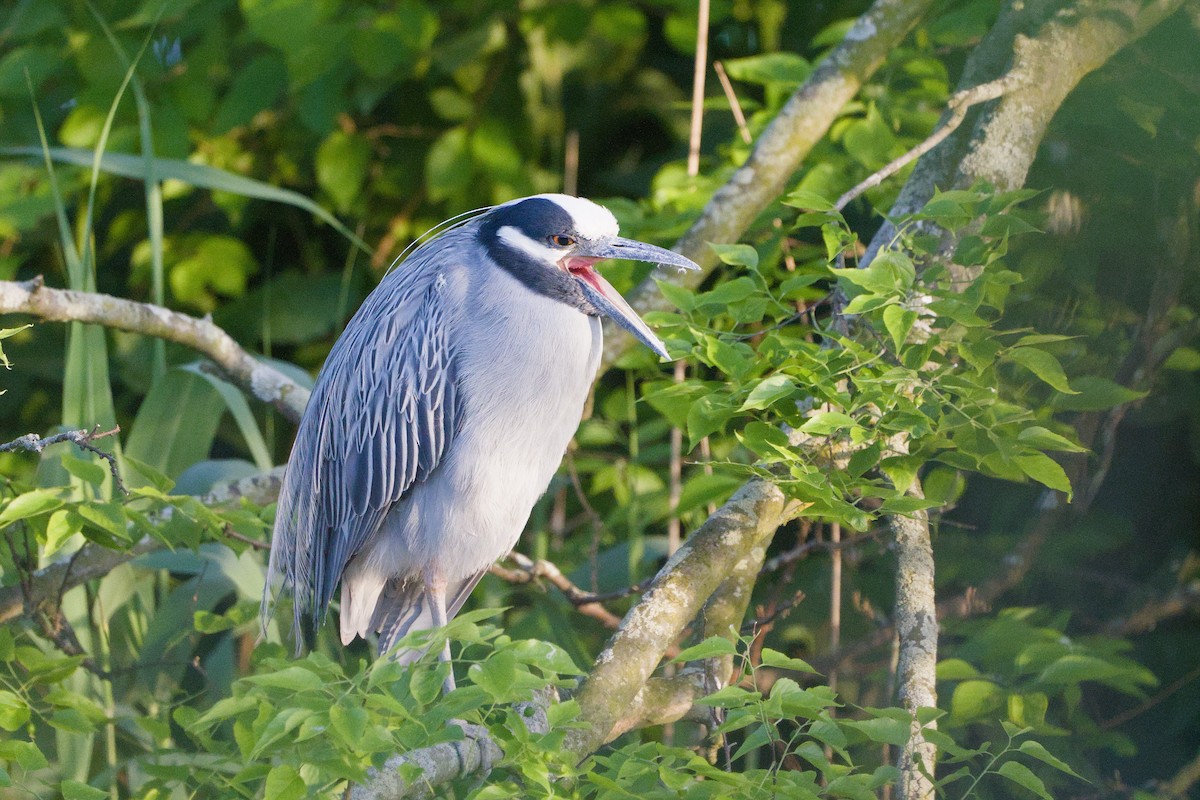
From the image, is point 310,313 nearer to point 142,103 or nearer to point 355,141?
point 355,141

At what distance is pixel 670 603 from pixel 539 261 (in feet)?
2.28

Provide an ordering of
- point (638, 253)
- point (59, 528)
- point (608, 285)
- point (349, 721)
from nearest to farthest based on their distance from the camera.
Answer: point (349, 721) < point (59, 528) < point (638, 253) < point (608, 285)

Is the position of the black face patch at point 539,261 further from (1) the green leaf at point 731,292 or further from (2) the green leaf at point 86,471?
(2) the green leaf at point 86,471

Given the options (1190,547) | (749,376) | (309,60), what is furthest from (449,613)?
(1190,547)

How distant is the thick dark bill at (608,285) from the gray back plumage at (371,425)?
0.25 metres

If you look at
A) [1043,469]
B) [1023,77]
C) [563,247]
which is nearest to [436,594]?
[563,247]

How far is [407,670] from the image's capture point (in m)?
1.41

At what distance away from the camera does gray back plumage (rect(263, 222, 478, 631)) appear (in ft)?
7.32

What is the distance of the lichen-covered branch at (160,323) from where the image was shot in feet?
7.50

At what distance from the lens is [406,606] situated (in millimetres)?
2564

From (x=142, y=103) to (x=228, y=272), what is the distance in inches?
46.3

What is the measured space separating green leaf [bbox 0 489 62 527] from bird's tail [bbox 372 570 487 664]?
88cm

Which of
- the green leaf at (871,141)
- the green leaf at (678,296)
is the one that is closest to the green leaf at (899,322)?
the green leaf at (678,296)

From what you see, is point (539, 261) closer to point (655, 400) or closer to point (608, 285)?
point (608, 285)
